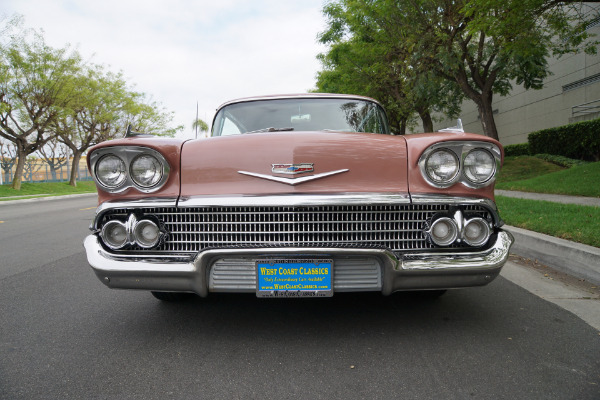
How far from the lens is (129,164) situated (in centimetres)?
242

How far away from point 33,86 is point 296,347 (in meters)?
25.8

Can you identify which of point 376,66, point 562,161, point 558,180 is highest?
point 376,66

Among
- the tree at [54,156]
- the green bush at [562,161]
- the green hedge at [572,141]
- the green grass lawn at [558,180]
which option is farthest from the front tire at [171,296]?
the tree at [54,156]

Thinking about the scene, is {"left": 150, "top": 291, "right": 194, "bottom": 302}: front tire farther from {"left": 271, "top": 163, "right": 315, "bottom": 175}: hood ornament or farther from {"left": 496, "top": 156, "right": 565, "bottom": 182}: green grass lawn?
{"left": 496, "top": 156, "right": 565, "bottom": 182}: green grass lawn

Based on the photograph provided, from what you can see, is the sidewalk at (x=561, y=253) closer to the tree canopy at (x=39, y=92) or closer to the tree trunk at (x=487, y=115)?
the tree trunk at (x=487, y=115)

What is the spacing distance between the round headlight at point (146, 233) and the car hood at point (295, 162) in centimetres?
24

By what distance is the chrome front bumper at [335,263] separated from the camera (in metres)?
2.24

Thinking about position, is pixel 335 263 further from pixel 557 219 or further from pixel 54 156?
pixel 54 156

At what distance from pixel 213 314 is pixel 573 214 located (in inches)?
200

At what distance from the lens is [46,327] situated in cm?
276

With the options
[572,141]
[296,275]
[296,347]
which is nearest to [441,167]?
[296,275]

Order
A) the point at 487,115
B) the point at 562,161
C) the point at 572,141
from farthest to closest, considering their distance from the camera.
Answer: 1. the point at 572,141
2. the point at 562,161
3. the point at 487,115

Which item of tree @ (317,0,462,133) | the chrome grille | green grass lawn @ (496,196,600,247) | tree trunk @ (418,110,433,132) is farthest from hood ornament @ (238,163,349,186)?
tree trunk @ (418,110,433,132)

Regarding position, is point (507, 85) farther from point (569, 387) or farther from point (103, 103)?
point (103, 103)
